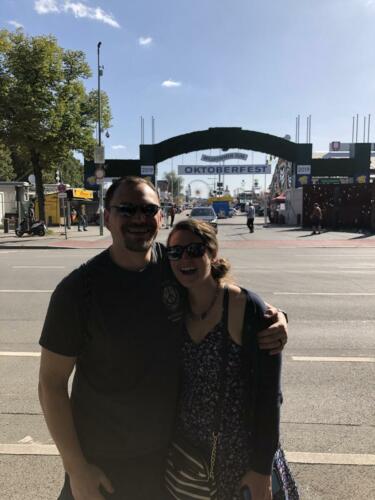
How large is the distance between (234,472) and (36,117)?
25.1m

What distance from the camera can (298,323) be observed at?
6473 millimetres

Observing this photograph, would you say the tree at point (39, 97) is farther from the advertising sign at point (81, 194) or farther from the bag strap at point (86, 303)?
the bag strap at point (86, 303)

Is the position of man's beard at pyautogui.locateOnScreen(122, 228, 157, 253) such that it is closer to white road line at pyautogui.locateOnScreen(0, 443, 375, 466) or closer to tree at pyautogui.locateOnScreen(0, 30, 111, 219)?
white road line at pyautogui.locateOnScreen(0, 443, 375, 466)

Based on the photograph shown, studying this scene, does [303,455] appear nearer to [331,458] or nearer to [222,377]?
[331,458]

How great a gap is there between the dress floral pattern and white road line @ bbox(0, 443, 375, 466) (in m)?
1.54

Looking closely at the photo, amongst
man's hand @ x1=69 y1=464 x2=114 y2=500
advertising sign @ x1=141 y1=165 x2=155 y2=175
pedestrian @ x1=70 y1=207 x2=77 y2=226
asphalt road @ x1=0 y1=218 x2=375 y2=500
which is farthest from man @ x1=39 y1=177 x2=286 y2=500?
advertising sign @ x1=141 y1=165 x2=155 y2=175

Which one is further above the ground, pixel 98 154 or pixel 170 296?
pixel 98 154

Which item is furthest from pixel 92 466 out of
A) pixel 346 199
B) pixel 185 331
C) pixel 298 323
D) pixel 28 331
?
pixel 346 199

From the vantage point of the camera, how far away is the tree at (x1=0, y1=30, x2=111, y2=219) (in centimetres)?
2380

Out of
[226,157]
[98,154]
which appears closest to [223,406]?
[98,154]

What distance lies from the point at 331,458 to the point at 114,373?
→ 2073mm

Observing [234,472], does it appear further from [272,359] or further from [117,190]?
[117,190]

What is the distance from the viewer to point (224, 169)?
59.4m

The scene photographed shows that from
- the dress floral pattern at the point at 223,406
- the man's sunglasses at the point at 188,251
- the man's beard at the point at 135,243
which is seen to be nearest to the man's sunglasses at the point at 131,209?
the man's beard at the point at 135,243
